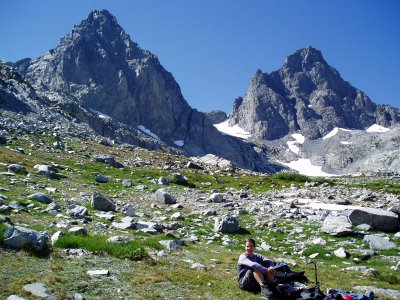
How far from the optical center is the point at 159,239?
17703 millimetres

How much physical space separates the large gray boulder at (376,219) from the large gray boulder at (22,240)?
2076 centimetres

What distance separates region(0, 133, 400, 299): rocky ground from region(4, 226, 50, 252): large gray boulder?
33mm

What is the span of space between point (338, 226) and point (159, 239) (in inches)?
490

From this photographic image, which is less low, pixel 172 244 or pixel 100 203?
pixel 100 203

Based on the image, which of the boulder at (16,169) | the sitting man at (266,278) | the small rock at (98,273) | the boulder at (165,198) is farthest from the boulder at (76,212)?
the boulder at (16,169)

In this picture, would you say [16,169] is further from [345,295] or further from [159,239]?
[345,295]

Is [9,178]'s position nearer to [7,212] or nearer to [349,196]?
[7,212]

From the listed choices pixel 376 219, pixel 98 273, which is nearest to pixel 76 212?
pixel 98 273

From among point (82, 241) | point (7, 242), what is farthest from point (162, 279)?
point (7, 242)

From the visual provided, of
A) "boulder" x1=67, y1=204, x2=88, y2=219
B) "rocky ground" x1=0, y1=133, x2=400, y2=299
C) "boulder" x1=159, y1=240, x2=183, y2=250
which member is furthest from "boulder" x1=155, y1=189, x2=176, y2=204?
"boulder" x1=159, y1=240, x2=183, y2=250

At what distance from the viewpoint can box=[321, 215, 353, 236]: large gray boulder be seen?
22484mm

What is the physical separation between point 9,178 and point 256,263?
22301mm

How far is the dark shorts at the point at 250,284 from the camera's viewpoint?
11.4 meters

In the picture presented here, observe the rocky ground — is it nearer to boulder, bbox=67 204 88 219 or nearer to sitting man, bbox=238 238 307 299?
boulder, bbox=67 204 88 219
